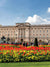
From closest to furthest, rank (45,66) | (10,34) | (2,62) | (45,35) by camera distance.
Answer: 1. (45,66)
2. (2,62)
3. (45,35)
4. (10,34)

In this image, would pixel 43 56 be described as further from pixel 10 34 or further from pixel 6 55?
pixel 10 34

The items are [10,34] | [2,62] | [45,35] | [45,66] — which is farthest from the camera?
[10,34]

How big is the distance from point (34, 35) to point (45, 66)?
5304 centimetres

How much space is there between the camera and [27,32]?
61.2 metres

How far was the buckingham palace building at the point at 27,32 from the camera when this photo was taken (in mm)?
59500

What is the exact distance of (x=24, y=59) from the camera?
9391 mm

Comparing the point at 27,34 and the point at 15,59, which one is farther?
the point at 27,34

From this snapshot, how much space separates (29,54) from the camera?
9.61 metres

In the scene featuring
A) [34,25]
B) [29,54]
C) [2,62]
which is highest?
[34,25]

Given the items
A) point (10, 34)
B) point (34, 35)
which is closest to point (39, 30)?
point (34, 35)

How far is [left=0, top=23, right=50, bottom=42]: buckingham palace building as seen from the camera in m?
59.5

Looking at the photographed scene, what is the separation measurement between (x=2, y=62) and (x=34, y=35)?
52.1 meters

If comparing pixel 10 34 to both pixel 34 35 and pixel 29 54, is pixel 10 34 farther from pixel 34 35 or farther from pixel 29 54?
pixel 29 54

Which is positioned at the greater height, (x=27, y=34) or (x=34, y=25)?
(x=34, y=25)
